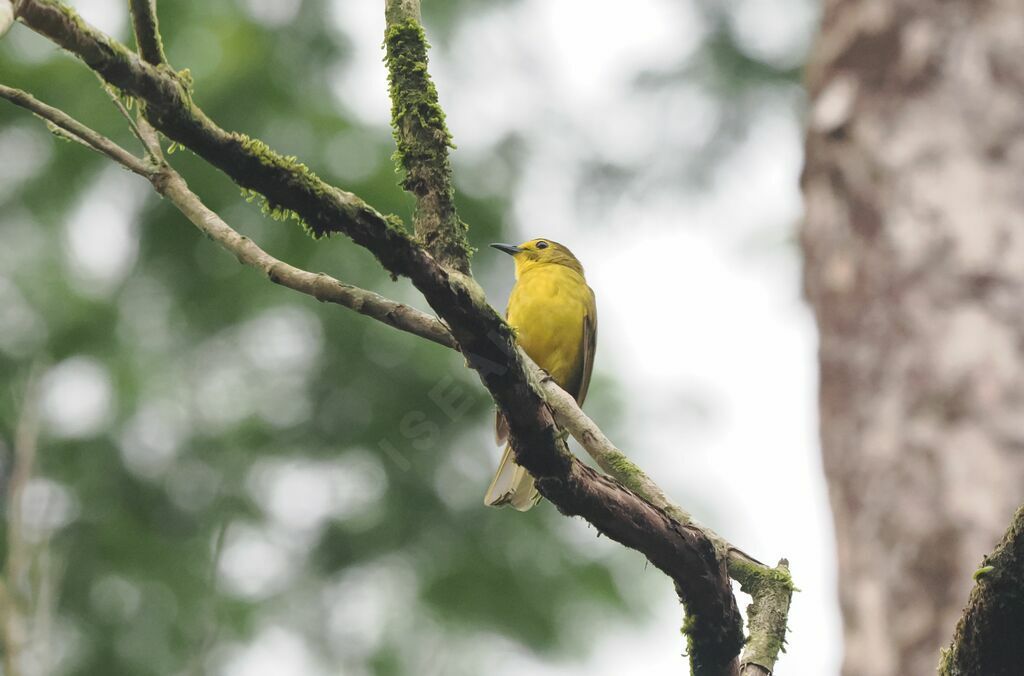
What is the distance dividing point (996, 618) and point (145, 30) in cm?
197

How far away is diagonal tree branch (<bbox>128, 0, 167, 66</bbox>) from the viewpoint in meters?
2.00

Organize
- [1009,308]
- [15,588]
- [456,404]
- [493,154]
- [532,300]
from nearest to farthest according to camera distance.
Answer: [15,588] < [1009,308] < [532,300] < [456,404] < [493,154]

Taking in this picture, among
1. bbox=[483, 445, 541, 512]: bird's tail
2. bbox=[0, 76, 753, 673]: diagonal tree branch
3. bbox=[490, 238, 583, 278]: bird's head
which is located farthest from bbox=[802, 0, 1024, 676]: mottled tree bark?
bbox=[0, 76, 753, 673]: diagonal tree branch

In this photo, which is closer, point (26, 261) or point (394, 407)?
point (394, 407)

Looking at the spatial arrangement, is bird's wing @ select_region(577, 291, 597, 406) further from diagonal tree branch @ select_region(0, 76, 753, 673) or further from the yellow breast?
diagonal tree branch @ select_region(0, 76, 753, 673)

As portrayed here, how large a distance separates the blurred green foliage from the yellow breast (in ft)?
6.22

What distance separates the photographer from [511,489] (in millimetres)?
4105

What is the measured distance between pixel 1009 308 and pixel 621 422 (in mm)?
3749

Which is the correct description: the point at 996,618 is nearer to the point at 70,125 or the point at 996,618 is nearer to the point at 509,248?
the point at 70,125

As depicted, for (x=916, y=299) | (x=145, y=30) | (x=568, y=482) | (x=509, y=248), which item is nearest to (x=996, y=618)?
(x=568, y=482)

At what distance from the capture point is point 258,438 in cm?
787

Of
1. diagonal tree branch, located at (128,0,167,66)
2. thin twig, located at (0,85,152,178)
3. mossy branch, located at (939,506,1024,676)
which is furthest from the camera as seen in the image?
thin twig, located at (0,85,152,178)

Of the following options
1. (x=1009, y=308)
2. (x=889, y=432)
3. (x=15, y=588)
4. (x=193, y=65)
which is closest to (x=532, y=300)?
(x=889, y=432)

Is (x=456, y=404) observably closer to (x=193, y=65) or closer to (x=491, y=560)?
(x=491, y=560)
